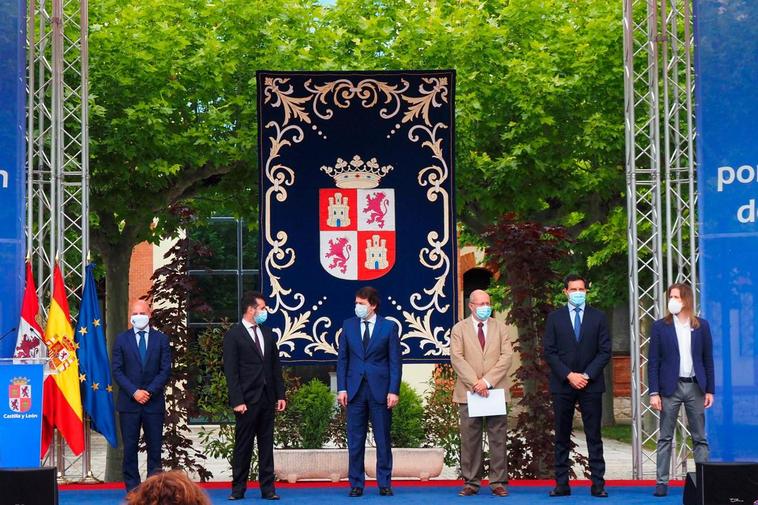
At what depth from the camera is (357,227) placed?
13102mm

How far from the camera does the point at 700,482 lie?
959 cm

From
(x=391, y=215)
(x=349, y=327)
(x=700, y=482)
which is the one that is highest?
(x=391, y=215)

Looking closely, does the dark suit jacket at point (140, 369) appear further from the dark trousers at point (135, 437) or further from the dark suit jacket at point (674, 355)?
the dark suit jacket at point (674, 355)

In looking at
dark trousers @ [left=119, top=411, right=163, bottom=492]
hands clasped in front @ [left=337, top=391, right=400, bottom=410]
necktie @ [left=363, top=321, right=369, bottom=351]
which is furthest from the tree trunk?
necktie @ [left=363, top=321, right=369, bottom=351]

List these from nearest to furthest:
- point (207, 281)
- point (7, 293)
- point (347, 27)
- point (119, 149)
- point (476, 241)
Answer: point (7, 293) < point (119, 149) < point (347, 27) < point (476, 241) < point (207, 281)

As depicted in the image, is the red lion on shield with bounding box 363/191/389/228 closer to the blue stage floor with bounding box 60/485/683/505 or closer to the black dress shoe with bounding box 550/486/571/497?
the blue stage floor with bounding box 60/485/683/505

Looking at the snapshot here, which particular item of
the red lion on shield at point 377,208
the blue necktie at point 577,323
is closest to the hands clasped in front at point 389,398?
the blue necktie at point 577,323

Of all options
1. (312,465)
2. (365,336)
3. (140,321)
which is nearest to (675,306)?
(365,336)

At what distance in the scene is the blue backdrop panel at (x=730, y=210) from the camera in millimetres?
11398

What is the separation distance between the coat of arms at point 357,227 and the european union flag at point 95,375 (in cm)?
225

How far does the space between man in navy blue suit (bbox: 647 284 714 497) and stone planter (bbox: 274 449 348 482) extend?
345 centimetres

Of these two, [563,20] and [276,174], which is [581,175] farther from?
[276,174]

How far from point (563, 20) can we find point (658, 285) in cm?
641

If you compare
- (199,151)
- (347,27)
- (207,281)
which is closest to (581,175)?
(347,27)
